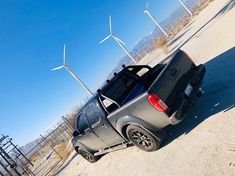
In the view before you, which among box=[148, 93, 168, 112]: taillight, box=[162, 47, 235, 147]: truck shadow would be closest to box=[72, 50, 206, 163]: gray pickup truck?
box=[148, 93, 168, 112]: taillight

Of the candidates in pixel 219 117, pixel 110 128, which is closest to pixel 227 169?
pixel 219 117

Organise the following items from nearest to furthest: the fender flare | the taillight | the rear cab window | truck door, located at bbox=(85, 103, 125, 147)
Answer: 1. the taillight
2. the fender flare
3. truck door, located at bbox=(85, 103, 125, 147)
4. the rear cab window

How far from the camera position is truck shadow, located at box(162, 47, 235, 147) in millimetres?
8094

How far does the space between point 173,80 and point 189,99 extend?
0.60m

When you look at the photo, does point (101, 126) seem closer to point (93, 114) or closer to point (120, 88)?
point (93, 114)

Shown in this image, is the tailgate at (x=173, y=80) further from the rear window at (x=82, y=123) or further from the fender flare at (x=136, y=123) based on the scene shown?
the rear window at (x=82, y=123)

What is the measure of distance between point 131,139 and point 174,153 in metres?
1.37

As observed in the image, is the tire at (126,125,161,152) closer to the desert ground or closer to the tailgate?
Answer: the desert ground

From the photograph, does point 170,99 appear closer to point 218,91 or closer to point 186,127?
point 186,127

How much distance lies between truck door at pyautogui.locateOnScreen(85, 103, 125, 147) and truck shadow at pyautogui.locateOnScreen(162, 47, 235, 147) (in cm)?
149

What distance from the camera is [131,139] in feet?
28.2

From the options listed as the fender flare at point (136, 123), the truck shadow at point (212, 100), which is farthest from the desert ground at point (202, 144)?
the fender flare at point (136, 123)

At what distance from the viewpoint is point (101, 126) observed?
9.58 m

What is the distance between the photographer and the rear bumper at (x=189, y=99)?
740 cm
